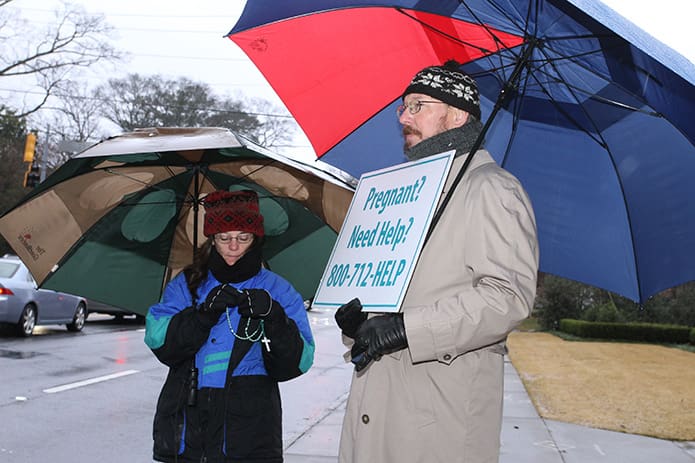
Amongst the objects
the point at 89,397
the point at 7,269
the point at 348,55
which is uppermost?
the point at 348,55

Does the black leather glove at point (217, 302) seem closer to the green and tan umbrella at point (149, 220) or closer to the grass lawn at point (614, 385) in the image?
→ the green and tan umbrella at point (149, 220)

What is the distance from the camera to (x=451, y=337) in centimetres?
244

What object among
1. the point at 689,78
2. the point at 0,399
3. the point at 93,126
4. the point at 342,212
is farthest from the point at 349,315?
the point at 93,126

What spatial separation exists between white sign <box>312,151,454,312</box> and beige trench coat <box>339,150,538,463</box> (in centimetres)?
7

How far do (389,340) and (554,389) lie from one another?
9.81 m

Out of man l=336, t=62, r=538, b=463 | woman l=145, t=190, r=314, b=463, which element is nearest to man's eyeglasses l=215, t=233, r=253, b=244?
woman l=145, t=190, r=314, b=463

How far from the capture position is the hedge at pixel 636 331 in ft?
73.4

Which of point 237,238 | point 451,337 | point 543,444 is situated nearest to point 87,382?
point 543,444

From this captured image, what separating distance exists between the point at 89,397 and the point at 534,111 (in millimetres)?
7427

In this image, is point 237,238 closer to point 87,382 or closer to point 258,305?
point 258,305

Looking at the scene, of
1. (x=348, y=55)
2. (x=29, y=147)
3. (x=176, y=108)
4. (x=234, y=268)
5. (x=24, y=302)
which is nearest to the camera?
(x=234, y=268)

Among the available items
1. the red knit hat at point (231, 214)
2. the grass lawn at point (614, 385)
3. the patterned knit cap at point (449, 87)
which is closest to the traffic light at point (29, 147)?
the grass lawn at point (614, 385)

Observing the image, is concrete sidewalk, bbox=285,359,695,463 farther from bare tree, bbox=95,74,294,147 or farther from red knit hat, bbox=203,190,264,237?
bare tree, bbox=95,74,294,147

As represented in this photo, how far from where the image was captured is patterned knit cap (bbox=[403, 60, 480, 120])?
2850 mm
